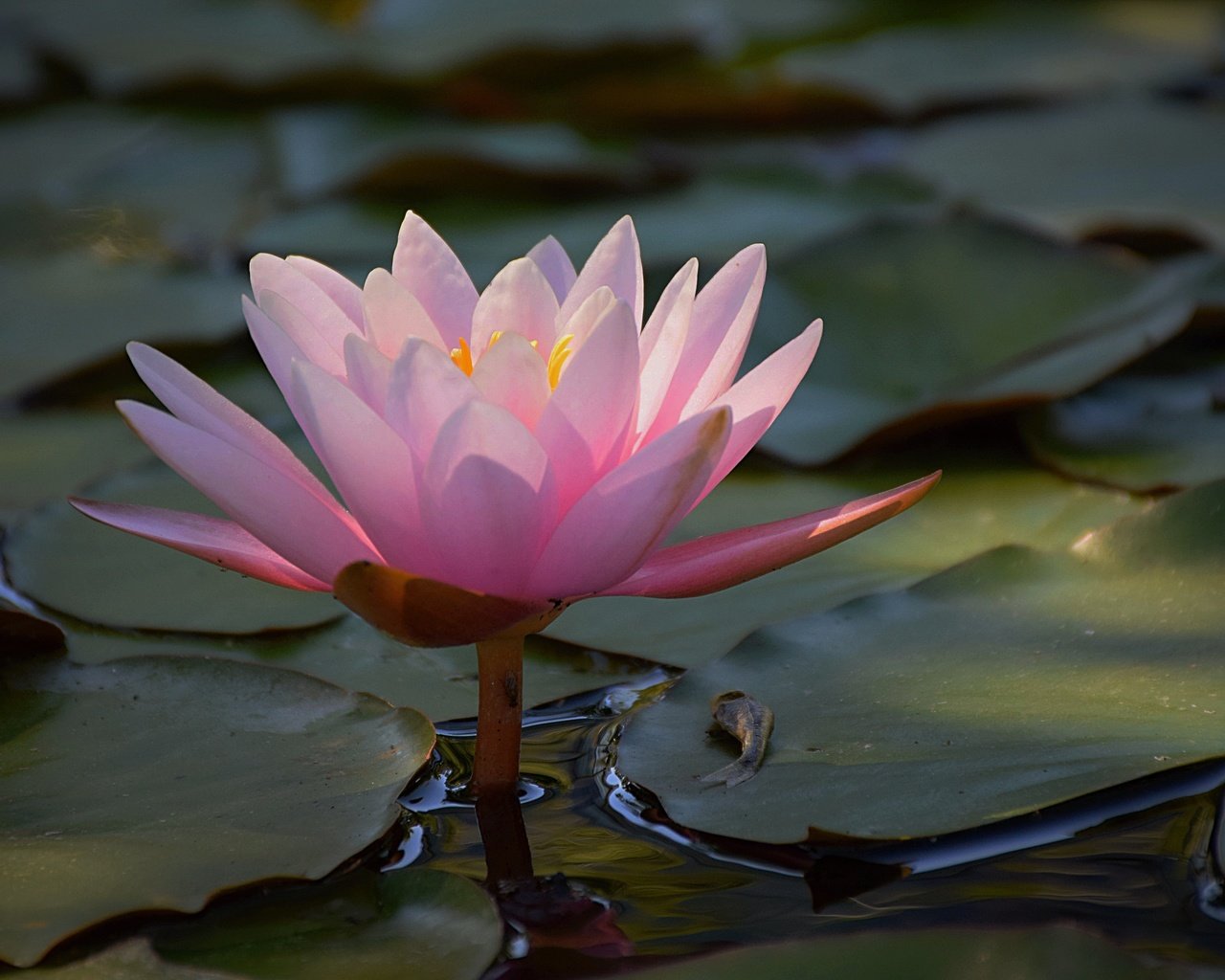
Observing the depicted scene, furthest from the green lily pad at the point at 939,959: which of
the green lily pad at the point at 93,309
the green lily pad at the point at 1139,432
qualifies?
the green lily pad at the point at 93,309

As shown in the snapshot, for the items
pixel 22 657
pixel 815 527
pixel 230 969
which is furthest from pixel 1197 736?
pixel 22 657

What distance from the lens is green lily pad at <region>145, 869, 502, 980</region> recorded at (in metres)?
0.78

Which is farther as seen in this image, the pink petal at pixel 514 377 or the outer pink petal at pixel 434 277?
the outer pink petal at pixel 434 277

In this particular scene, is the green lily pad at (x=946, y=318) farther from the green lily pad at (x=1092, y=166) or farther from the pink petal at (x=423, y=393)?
the pink petal at (x=423, y=393)

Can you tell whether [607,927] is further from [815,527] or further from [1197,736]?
[1197,736]

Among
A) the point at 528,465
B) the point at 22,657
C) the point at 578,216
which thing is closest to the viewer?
the point at 528,465

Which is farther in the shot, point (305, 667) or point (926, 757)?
point (305, 667)

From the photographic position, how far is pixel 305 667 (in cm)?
117

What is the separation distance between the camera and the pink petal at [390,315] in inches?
34.7

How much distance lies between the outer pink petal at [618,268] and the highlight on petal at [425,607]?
0.89 feet

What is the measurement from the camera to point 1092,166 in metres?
2.37

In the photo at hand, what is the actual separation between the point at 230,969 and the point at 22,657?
46 cm

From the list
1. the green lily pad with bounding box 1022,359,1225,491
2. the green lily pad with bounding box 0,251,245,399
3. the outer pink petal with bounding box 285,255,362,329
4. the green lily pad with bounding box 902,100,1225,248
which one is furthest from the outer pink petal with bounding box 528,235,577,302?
the green lily pad with bounding box 902,100,1225,248

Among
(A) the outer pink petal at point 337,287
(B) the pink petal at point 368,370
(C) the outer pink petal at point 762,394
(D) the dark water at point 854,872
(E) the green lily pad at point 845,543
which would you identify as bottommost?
(D) the dark water at point 854,872
